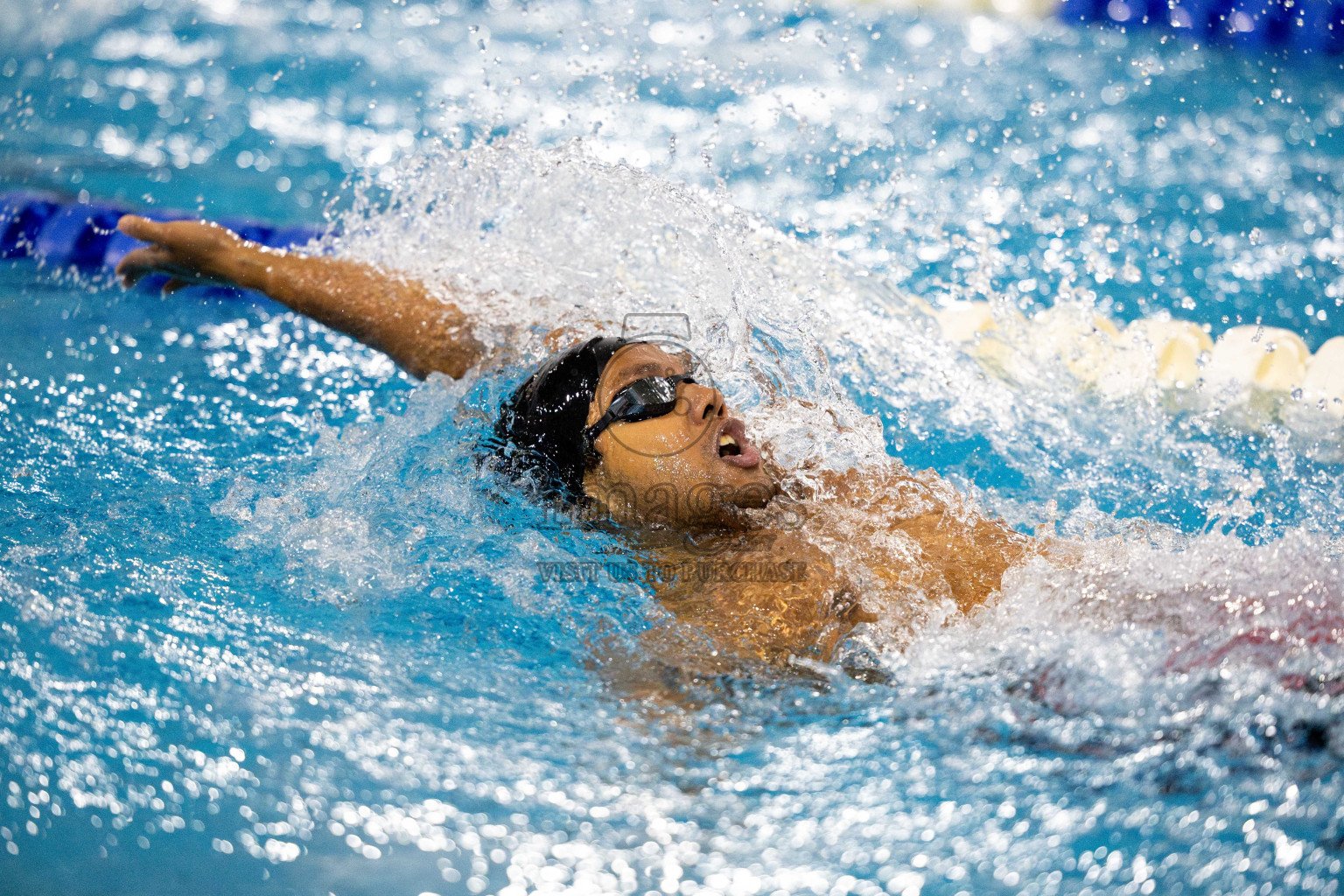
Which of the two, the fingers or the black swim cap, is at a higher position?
the fingers

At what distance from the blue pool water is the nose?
349mm

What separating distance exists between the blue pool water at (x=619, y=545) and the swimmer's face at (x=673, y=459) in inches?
7.0

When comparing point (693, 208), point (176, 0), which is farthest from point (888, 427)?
point (176, 0)

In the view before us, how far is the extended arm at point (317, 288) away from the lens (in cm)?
223

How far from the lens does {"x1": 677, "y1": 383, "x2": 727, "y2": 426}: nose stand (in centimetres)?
178

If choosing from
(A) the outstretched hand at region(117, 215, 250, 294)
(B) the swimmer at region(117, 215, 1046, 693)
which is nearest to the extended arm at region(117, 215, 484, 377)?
(A) the outstretched hand at region(117, 215, 250, 294)

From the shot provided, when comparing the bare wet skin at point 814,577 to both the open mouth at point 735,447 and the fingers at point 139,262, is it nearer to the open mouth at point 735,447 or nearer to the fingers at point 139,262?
the open mouth at point 735,447

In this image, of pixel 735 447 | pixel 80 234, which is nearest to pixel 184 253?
pixel 735 447

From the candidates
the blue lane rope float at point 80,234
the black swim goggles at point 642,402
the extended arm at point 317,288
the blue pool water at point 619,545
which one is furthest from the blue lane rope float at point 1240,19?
the black swim goggles at point 642,402

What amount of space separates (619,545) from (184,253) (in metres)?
→ 1.19

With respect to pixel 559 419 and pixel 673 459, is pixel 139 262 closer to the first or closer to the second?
pixel 559 419

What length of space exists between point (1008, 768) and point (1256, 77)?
456 cm

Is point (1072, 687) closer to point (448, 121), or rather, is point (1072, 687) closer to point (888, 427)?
point (888, 427)

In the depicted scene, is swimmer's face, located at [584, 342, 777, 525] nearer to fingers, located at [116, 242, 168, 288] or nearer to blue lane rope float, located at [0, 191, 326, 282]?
fingers, located at [116, 242, 168, 288]
